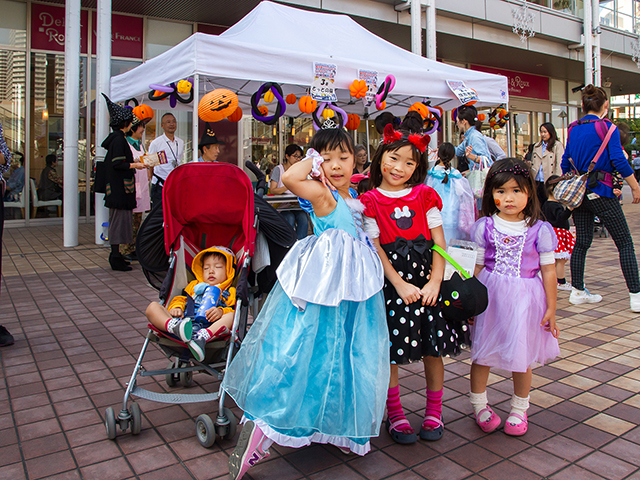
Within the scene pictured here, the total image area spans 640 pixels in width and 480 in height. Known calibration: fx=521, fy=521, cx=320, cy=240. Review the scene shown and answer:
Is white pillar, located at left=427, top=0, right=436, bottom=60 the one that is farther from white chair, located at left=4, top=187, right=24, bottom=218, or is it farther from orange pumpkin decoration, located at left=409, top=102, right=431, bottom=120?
white chair, located at left=4, top=187, right=24, bottom=218

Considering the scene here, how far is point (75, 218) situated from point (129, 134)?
7.73 feet

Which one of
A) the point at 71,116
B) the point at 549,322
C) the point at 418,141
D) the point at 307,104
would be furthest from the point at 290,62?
the point at 71,116

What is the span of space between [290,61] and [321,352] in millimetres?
4363

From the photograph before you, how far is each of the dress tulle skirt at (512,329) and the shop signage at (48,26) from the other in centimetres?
1212

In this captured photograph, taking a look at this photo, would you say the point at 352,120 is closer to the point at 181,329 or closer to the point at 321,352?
the point at 181,329

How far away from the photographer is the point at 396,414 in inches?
110

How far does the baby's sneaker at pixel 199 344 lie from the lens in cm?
279

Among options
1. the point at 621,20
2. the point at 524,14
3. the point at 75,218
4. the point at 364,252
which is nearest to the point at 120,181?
the point at 75,218

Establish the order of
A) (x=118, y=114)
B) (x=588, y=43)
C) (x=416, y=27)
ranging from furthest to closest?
1. (x=588, y=43)
2. (x=416, y=27)
3. (x=118, y=114)

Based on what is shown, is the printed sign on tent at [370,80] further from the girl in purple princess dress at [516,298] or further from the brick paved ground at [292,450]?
the girl in purple princess dress at [516,298]

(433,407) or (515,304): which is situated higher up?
(515,304)

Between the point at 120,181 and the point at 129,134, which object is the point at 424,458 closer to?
the point at 120,181

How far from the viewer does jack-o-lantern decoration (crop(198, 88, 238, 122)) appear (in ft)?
18.1

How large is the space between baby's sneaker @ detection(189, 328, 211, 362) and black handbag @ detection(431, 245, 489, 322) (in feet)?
4.22
